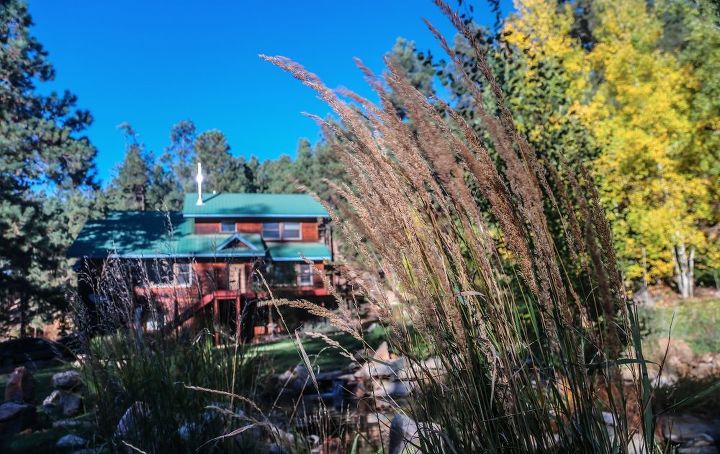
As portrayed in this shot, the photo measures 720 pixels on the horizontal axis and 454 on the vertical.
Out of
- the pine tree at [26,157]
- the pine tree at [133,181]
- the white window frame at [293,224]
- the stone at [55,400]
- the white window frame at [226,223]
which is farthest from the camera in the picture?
the pine tree at [133,181]

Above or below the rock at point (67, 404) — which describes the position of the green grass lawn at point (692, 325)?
above

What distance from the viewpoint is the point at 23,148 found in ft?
61.4

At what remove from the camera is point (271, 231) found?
24.0 m

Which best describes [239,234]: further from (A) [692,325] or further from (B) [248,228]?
(A) [692,325]

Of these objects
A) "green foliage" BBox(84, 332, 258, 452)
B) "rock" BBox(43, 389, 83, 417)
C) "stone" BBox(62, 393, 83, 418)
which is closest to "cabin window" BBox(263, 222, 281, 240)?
"rock" BBox(43, 389, 83, 417)

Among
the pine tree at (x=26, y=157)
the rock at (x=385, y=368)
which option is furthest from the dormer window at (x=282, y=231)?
the rock at (x=385, y=368)

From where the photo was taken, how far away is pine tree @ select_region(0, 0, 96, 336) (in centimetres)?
1797

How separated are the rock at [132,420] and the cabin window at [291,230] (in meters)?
21.1

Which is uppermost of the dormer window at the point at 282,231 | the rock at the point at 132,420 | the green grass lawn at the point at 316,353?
the dormer window at the point at 282,231

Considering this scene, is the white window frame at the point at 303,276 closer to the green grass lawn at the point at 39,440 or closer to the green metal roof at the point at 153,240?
the green metal roof at the point at 153,240

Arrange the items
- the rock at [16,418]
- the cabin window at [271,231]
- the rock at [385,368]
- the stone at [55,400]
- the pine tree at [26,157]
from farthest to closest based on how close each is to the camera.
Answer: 1. the cabin window at [271,231]
2. the pine tree at [26,157]
3. the stone at [55,400]
4. the rock at [16,418]
5. the rock at [385,368]

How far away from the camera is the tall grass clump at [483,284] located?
124 centimetres

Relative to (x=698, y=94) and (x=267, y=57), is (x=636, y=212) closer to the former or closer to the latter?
(x=698, y=94)

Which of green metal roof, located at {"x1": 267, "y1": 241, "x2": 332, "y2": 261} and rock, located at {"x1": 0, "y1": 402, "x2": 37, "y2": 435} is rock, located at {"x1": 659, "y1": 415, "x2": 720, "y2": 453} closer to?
rock, located at {"x1": 0, "y1": 402, "x2": 37, "y2": 435}
